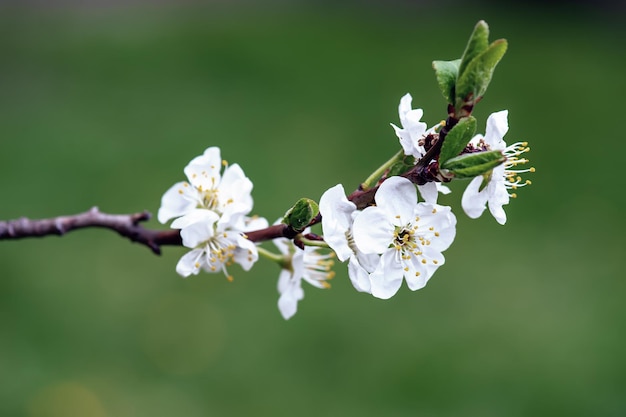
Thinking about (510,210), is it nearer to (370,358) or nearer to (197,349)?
(370,358)

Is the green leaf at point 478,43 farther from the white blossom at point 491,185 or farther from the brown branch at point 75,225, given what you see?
the brown branch at point 75,225

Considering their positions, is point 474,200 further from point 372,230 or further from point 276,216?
point 276,216

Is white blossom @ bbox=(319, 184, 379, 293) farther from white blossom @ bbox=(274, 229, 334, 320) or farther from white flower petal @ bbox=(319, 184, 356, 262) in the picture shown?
white blossom @ bbox=(274, 229, 334, 320)

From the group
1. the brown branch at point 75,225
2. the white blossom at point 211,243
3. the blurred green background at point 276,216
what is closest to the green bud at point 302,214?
the white blossom at point 211,243

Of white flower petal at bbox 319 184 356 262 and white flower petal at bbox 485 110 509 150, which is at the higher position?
white flower petal at bbox 485 110 509 150

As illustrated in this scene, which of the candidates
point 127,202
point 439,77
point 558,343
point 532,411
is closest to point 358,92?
point 127,202

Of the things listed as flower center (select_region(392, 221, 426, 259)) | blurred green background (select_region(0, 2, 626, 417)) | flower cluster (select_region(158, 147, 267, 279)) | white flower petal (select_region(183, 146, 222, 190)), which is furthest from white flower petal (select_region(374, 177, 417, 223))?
blurred green background (select_region(0, 2, 626, 417))

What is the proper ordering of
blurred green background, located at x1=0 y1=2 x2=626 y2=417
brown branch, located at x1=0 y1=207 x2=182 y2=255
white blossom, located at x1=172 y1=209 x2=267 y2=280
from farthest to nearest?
1. blurred green background, located at x1=0 y1=2 x2=626 y2=417
2. brown branch, located at x1=0 y1=207 x2=182 y2=255
3. white blossom, located at x1=172 y1=209 x2=267 y2=280

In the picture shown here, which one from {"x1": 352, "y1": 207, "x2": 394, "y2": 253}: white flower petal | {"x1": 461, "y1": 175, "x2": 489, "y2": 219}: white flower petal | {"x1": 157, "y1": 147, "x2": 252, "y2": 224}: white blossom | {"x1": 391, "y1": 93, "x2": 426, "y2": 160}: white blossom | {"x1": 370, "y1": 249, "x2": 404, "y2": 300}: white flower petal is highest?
{"x1": 157, "y1": 147, "x2": 252, "y2": 224}: white blossom
